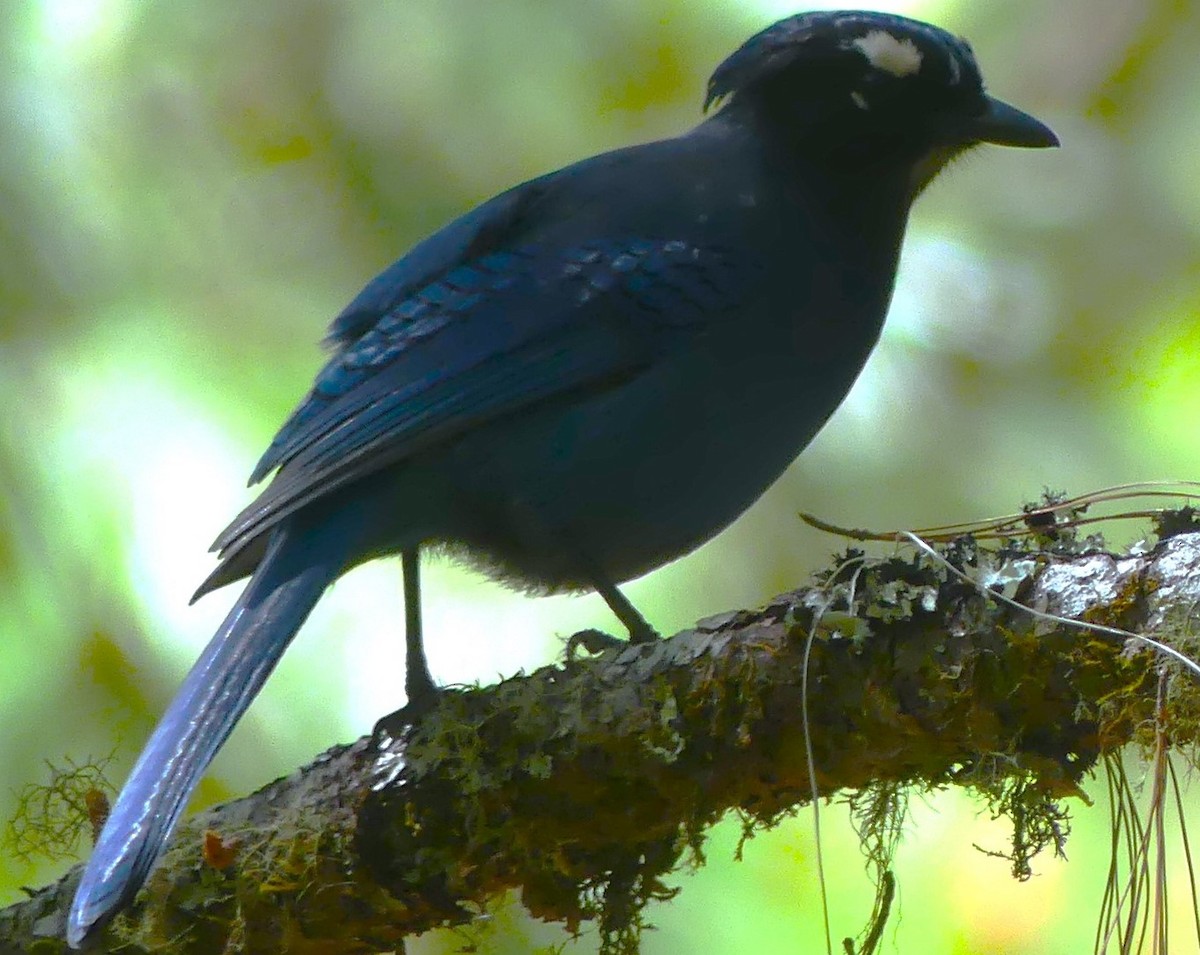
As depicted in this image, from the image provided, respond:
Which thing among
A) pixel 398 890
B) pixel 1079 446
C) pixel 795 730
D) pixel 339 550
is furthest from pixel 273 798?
pixel 1079 446

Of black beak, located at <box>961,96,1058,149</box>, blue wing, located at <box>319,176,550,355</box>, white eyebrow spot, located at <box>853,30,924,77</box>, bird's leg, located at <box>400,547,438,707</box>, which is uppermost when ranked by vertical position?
white eyebrow spot, located at <box>853,30,924,77</box>

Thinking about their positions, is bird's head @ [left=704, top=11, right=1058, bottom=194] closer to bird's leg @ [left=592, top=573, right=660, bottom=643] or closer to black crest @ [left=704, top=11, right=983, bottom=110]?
black crest @ [left=704, top=11, right=983, bottom=110]

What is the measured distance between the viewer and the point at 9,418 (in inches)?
162

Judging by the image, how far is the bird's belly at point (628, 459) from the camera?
293cm

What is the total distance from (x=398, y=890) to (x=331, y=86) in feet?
8.90

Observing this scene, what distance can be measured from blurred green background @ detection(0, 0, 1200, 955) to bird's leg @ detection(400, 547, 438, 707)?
481 mm

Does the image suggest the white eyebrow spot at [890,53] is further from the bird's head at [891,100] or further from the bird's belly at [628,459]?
the bird's belly at [628,459]

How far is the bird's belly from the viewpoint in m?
2.93

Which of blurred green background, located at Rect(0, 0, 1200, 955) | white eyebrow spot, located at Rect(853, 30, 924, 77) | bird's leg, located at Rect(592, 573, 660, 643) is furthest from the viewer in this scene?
blurred green background, located at Rect(0, 0, 1200, 955)

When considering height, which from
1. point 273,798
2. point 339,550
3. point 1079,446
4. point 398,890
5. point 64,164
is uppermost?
point 64,164

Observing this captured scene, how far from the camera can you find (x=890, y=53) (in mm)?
3246

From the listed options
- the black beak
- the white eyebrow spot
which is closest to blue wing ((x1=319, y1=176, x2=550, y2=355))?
the white eyebrow spot

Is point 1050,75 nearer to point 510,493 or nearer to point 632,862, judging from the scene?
point 510,493

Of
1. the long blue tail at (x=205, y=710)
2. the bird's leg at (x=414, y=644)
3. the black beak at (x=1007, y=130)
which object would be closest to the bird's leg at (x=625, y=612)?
the bird's leg at (x=414, y=644)
